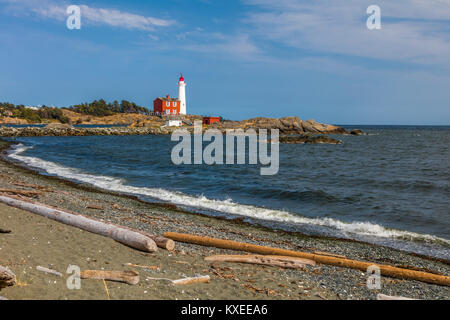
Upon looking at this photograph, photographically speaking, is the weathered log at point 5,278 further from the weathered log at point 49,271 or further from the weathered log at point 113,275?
the weathered log at point 113,275

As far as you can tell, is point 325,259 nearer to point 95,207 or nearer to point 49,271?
point 49,271

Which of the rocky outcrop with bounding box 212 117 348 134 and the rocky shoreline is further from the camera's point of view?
the rocky outcrop with bounding box 212 117 348 134

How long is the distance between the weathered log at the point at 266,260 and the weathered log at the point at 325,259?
514mm

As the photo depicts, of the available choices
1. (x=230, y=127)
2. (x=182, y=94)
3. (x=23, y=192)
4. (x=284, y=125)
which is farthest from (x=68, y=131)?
(x=23, y=192)

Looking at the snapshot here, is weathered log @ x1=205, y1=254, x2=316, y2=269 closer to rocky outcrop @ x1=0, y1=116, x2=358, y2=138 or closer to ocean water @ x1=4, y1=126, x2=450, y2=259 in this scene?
ocean water @ x1=4, y1=126, x2=450, y2=259

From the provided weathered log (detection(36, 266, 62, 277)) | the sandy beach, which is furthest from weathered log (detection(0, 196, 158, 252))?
weathered log (detection(36, 266, 62, 277))

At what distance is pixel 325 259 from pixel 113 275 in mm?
5848

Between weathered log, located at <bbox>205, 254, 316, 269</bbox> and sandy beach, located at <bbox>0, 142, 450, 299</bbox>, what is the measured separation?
177 mm

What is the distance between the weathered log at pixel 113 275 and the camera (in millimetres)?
6914

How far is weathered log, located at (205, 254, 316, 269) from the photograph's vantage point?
30.4 ft

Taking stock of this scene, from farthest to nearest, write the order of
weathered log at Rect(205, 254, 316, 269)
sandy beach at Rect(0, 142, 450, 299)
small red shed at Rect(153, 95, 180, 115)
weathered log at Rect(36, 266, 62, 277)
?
small red shed at Rect(153, 95, 180, 115) → weathered log at Rect(205, 254, 316, 269) → weathered log at Rect(36, 266, 62, 277) → sandy beach at Rect(0, 142, 450, 299)

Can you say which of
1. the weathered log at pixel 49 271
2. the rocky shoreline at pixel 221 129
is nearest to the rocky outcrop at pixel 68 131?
the rocky shoreline at pixel 221 129

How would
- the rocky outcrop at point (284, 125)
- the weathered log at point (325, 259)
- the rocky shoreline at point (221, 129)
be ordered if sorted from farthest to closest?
the rocky outcrop at point (284, 125) → the rocky shoreline at point (221, 129) → the weathered log at point (325, 259)

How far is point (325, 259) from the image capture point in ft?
32.1
